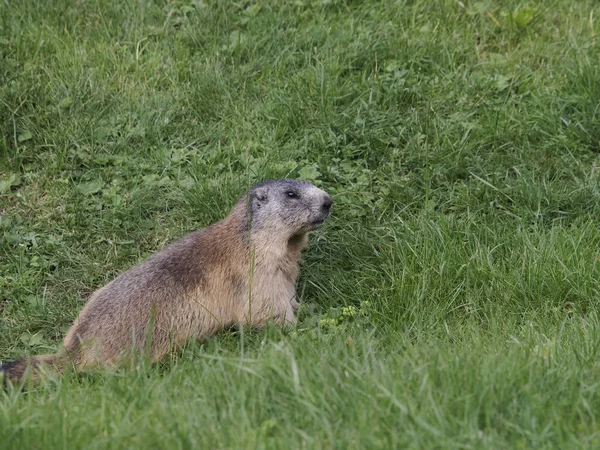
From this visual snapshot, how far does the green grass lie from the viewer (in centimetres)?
548

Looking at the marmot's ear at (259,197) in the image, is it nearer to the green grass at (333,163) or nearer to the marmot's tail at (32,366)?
the green grass at (333,163)

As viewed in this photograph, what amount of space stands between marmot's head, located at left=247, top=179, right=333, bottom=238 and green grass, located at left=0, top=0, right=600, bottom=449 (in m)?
0.58

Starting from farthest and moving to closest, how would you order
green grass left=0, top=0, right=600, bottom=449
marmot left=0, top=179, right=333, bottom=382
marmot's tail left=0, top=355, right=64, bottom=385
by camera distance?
marmot left=0, top=179, right=333, bottom=382 → green grass left=0, top=0, right=600, bottom=449 → marmot's tail left=0, top=355, right=64, bottom=385

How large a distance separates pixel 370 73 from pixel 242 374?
174 inches

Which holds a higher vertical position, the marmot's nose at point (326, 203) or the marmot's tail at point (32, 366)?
the marmot's nose at point (326, 203)

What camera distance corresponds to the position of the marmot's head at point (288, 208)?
6.11 meters

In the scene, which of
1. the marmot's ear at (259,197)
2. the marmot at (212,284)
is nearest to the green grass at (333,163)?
the marmot at (212,284)

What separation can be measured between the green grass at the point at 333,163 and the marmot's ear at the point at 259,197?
0.74 meters

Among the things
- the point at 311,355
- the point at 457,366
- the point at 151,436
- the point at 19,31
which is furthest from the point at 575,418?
the point at 19,31

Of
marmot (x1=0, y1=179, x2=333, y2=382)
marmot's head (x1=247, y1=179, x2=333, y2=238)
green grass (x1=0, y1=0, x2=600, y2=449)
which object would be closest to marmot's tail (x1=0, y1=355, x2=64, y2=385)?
marmot (x1=0, y1=179, x2=333, y2=382)

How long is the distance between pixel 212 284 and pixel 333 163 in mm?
1845

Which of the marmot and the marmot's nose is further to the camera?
the marmot's nose

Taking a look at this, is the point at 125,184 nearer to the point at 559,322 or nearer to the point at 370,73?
the point at 370,73

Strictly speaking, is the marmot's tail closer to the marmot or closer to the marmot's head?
the marmot
